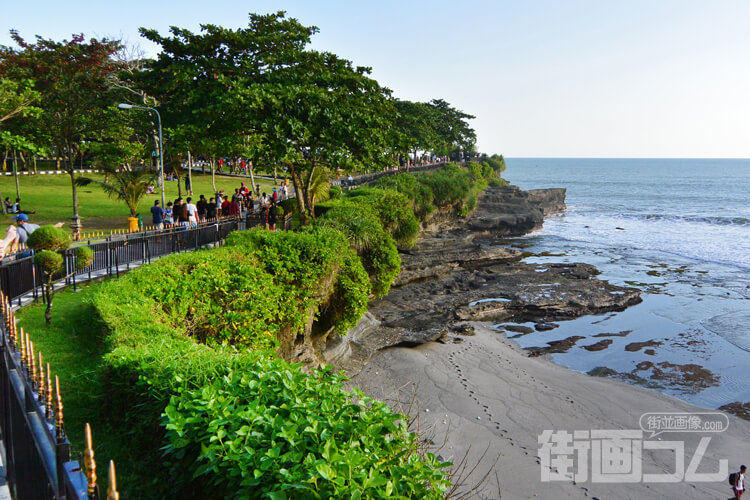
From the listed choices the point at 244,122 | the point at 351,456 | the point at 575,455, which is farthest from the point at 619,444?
the point at 244,122

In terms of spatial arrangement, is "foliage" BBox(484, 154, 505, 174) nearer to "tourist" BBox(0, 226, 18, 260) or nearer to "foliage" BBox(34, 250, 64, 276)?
"tourist" BBox(0, 226, 18, 260)

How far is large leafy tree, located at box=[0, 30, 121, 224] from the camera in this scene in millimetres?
26781

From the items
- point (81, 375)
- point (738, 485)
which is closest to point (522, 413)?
point (738, 485)

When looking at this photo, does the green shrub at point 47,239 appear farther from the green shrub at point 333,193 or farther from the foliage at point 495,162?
the foliage at point 495,162

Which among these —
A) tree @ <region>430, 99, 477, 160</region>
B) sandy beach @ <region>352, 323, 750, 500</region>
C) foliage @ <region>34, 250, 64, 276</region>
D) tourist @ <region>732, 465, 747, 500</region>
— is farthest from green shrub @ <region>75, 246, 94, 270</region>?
tree @ <region>430, 99, 477, 160</region>

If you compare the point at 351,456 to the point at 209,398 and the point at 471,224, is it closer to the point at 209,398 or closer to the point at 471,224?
the point at 209,398

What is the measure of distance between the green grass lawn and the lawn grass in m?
18.6

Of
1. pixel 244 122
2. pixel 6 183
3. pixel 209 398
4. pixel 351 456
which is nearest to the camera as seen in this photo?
pixel 351 456

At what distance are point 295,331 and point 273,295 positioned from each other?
4.41 feet

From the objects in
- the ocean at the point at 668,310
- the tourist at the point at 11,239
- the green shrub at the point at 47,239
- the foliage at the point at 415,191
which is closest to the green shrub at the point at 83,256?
the green shrub at the point at 47,239

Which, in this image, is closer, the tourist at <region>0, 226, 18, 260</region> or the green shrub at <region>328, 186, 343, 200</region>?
the tourist at <region>0, 226, 18, 260</region>

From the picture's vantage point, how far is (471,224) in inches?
1934

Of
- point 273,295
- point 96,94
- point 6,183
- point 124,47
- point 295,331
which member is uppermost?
point 124,47

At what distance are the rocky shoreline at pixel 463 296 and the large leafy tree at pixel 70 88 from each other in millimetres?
18049
